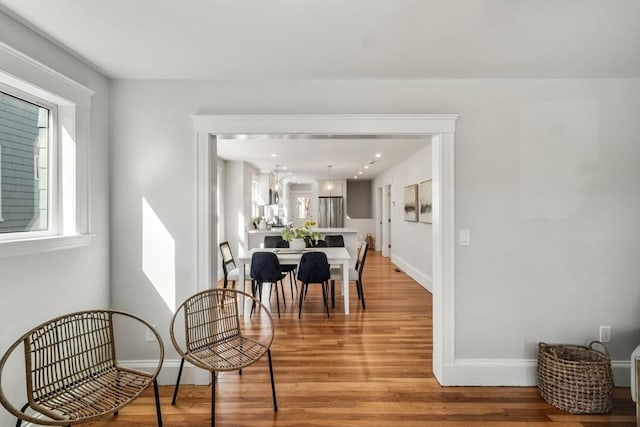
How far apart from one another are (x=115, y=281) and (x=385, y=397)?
2.19 metres

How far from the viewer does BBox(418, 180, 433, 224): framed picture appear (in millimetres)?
5323

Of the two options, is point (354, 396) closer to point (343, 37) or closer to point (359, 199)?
point (343, 37)

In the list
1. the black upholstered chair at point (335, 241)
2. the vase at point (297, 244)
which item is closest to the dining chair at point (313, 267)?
the vase at point (297, 244)

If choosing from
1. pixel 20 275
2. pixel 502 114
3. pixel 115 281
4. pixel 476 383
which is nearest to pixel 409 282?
pixel 476 383

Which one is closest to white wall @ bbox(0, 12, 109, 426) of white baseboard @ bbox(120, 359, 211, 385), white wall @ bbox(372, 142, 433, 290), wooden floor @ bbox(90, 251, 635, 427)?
white baseboard @ bbox(120, 359, 211, 385)

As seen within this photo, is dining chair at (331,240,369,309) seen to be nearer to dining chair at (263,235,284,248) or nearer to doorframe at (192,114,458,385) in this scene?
dining chair at (263,235,284,248)

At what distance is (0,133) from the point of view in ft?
5.88

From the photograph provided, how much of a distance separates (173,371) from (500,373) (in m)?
2.50

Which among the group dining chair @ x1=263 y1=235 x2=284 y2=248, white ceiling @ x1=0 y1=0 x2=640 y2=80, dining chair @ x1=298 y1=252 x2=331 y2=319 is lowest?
dining chair @ x1=298 y1=252 x2=331 y2=319

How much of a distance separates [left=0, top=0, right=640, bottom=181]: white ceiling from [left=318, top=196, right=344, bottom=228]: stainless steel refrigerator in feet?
28.9

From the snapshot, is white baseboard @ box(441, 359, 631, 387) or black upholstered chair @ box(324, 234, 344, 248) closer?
white baseboard @ box(441, 359, 631, 387)

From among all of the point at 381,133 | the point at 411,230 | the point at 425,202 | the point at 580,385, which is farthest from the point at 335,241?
the point at 580,385

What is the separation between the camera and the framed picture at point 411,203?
622 cm

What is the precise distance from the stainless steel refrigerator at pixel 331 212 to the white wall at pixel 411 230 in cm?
245
